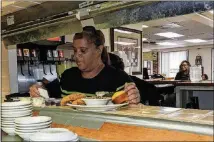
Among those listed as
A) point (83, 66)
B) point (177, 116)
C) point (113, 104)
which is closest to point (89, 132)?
point (113, 104)

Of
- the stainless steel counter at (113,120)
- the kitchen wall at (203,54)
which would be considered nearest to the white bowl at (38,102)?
the stainless steel counter at (113,120)

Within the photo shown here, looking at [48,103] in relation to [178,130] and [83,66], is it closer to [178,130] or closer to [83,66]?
[83,66]

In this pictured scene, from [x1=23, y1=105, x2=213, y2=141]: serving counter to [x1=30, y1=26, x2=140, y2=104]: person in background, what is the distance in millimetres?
686

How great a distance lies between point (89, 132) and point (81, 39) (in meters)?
1.01

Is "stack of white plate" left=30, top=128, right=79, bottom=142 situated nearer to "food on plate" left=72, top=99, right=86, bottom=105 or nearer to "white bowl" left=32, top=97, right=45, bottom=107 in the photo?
"food on plate" left=72, top=99, right=86, bottom=105

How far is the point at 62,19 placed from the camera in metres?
1.89

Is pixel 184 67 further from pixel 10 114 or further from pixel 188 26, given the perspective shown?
pixel 10 114

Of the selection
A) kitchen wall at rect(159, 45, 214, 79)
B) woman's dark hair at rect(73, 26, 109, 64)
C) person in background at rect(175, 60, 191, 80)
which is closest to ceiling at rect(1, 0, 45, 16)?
woman's dark hair at rect(73, 26, 109, 64)

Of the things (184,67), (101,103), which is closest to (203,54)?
(184,67)

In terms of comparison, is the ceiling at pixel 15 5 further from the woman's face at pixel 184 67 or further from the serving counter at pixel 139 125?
the woman's face at pixel 184 67

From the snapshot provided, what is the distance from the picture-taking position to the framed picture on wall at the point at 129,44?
16.1ft

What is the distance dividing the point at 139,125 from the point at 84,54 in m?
1.05

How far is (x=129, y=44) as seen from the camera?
17.9 ft

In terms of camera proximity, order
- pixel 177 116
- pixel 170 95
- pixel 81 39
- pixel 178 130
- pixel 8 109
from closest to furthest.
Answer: pixel 178 130
pixel 177 116
pixel 8 109
pixel 81 39
pixel 170 95
